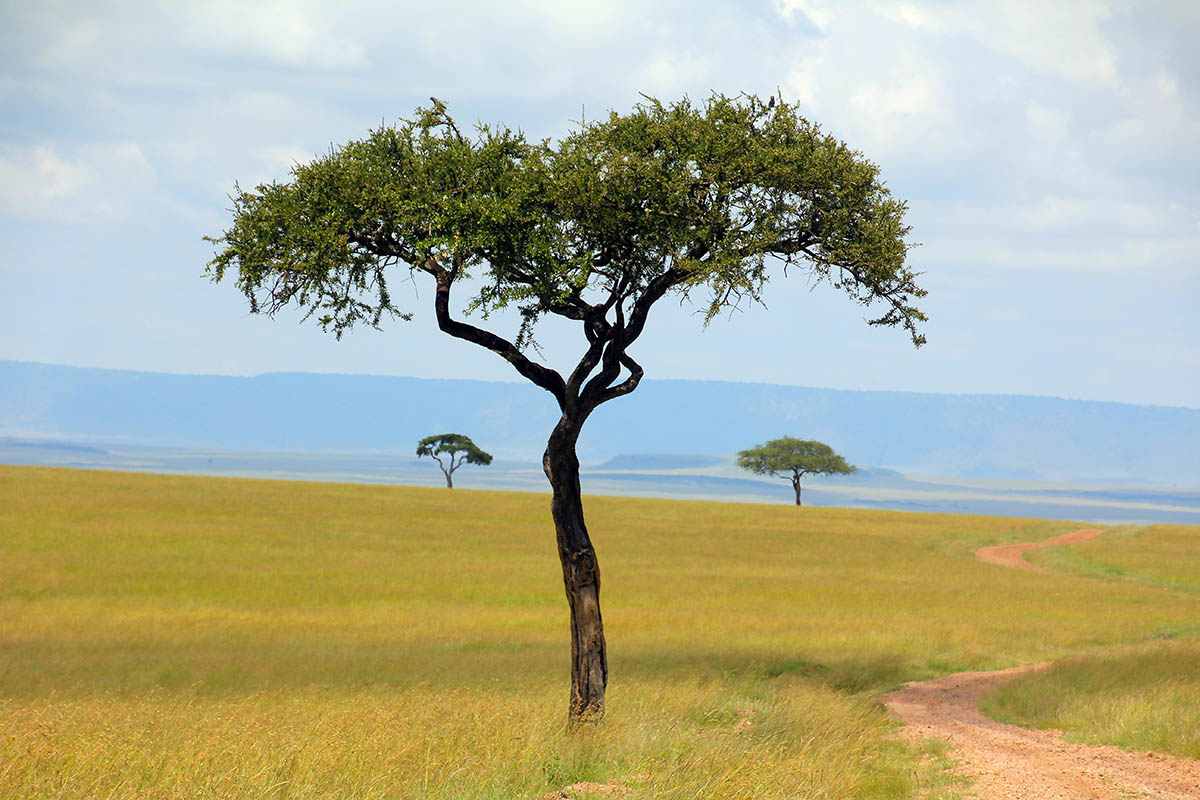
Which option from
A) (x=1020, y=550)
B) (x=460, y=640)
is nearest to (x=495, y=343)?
(x=460, y=640)

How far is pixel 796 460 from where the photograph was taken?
134 meters

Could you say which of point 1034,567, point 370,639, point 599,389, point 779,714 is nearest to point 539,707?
point 779,714

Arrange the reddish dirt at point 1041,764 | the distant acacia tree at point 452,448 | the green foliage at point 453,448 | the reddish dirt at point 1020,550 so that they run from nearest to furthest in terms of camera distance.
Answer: the reddish dirt at point 1041,764, the reddish dirt at point 1020,550, the distant acacia tree at point 452,448, the green foliage at point 453,448

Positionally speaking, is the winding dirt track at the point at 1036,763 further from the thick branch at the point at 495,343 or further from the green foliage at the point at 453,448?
the green foliage at the point at 453,448

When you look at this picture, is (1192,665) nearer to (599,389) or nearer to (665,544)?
(599,389)

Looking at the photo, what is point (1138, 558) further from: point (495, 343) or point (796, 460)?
point (796, 460)

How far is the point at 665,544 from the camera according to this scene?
203 ft

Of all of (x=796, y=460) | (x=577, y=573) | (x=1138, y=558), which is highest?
(x=796, y=460)

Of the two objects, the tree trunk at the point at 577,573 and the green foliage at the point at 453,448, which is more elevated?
the green foliage at the point at 453,448

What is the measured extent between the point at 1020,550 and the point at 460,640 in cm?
5014

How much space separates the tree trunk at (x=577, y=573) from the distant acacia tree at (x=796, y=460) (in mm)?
116573

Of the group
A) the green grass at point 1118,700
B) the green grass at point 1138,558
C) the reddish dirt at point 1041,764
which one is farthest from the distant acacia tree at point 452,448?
the reddish dirt at point 1041,764

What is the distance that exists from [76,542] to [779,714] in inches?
1580

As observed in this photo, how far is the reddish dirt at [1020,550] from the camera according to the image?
2387 inches
